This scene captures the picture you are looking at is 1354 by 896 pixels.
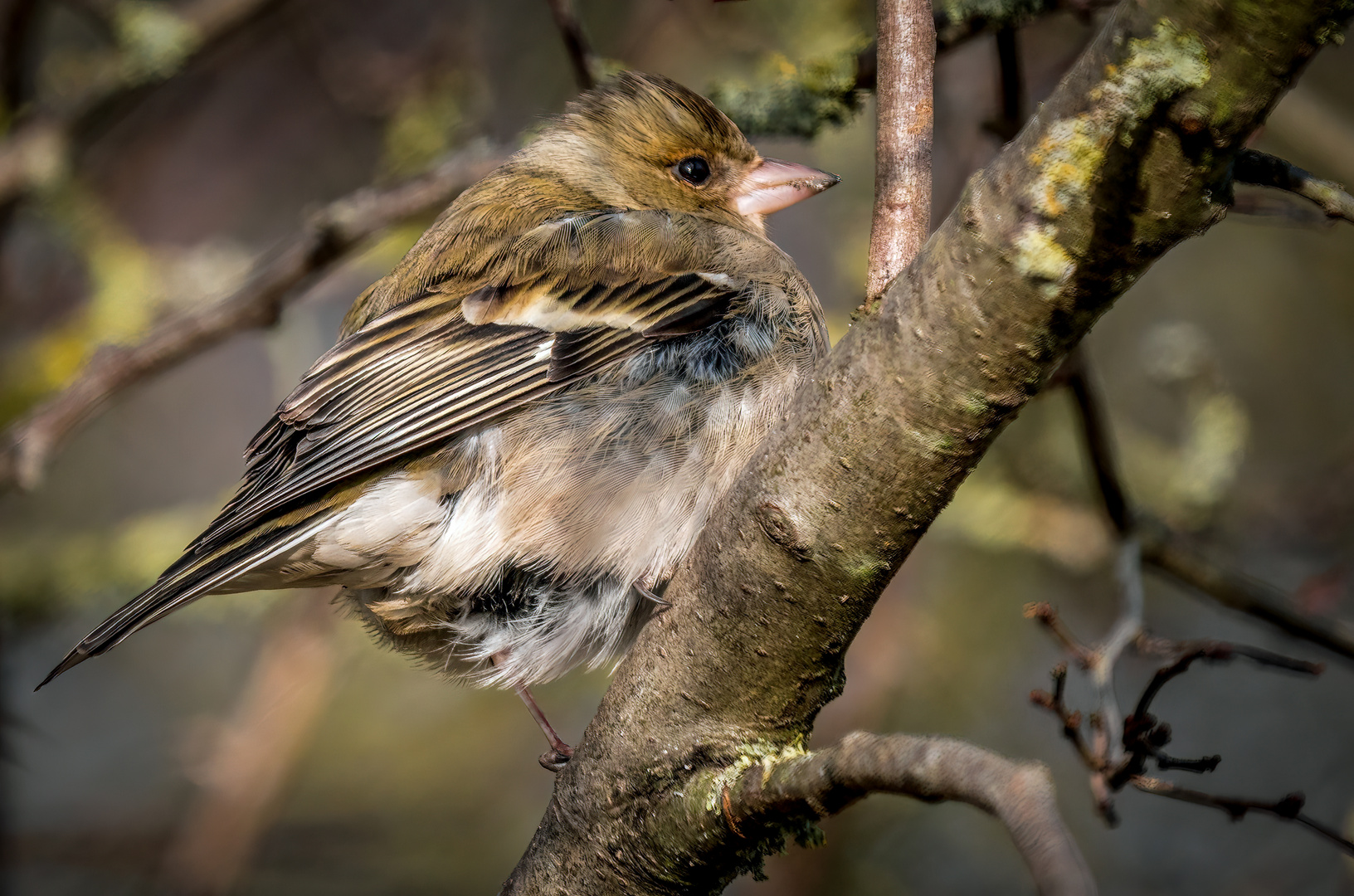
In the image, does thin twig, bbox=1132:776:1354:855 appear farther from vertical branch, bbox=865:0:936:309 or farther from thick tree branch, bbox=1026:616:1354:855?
vertical branch, bbox=865:0:936:309

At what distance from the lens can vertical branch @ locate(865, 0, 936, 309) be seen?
1815mm

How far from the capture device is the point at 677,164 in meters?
3.58

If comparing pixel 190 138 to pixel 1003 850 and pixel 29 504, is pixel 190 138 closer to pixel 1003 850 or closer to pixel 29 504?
pixel 29 504

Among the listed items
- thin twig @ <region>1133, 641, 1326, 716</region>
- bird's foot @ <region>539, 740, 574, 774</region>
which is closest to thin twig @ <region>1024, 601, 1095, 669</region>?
thin twig @ <region>1133, 641, 1326, 716</region>

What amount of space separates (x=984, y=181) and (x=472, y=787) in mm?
4945

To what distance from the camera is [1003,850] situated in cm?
557

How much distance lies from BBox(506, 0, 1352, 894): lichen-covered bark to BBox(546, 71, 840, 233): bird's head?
6.02 feet

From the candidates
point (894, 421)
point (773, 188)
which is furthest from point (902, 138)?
point (773, 188)

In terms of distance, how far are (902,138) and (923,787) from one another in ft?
3.36

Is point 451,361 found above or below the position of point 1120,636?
above

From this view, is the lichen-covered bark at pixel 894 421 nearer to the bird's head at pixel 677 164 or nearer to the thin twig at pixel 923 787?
the thin twig at pixel 923 787

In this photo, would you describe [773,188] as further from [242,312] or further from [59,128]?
[59,128]

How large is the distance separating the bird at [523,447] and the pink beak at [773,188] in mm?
515

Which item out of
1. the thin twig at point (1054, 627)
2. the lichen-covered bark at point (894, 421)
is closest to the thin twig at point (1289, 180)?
the lichen-covered bark at point (894, 421)
